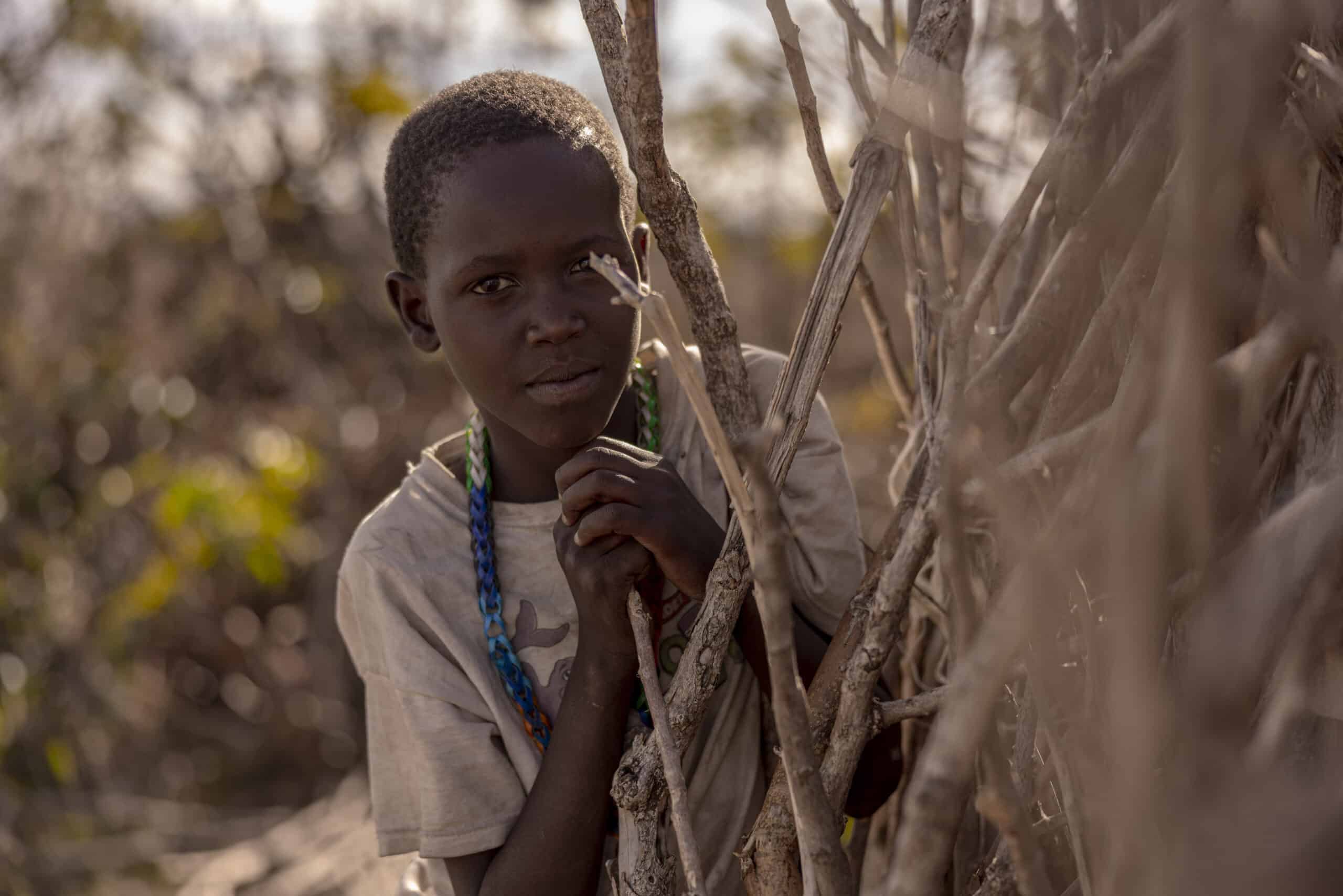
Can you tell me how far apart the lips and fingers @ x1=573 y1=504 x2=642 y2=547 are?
198 millimetres

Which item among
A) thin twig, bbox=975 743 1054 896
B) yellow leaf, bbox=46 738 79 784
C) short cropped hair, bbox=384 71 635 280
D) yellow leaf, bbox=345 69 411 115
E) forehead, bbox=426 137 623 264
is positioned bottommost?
thin twig, bbox=975 743 1054 896

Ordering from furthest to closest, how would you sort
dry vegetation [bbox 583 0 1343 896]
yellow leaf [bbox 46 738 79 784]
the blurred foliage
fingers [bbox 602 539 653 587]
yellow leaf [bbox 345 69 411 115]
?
yellow leaf [bbox 345 69 411 115] < the blurred foliage < yellow leaf [bbox 46 738 79 784] < fingers [bbox 602 539 653 587] < dry vegetation [bbox 583 0 1343 896]

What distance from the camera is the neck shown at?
1.58 metres

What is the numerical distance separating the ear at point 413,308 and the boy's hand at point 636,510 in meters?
0.40

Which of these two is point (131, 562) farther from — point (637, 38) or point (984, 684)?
point (984, 684)

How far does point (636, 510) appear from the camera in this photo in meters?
1.25

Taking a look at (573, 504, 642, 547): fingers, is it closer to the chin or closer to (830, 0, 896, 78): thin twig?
the chin

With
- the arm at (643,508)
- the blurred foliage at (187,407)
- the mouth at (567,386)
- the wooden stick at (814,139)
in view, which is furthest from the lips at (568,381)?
the blurred foliage at (187,407)

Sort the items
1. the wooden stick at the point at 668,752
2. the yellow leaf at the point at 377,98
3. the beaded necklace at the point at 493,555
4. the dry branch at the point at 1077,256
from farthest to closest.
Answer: the yellow leaf at the point at 377,98, the beaded necklace at the point at 493,555, the dry branch at the point at 1077,256, the wooden stick at the point at 668,752

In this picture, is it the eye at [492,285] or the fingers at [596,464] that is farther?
the eye at [492,285]

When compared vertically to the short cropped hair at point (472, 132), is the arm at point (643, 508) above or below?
below

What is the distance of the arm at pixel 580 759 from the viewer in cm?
130

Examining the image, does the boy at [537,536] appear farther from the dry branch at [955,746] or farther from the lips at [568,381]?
the dry branch at [955,746]

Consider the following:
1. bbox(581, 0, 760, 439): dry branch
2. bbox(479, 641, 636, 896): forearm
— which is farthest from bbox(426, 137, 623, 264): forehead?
bbox(479, 641, 636, 896): forearm
